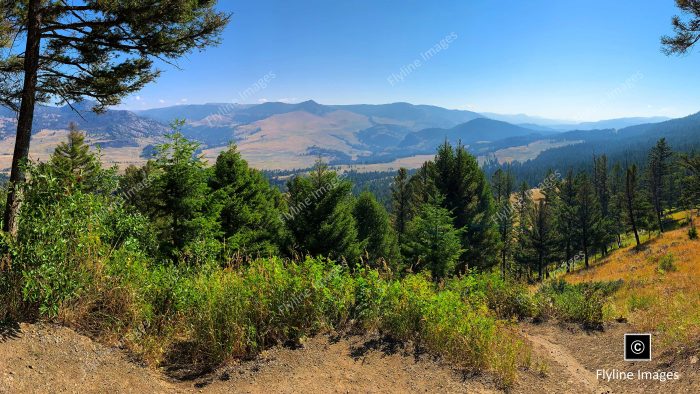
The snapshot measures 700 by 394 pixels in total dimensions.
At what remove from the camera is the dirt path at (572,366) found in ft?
20.6

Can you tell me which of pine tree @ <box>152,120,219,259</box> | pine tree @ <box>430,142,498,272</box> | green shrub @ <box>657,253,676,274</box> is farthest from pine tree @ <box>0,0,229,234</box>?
green shrub @ <box>657,253,676,274</box>

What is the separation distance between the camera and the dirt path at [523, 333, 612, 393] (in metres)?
6.27

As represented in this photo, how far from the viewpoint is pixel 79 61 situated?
835cm

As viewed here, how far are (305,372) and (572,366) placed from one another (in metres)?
5.53

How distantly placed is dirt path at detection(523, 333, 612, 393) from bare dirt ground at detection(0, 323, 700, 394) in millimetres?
33

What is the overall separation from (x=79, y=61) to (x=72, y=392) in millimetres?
7526

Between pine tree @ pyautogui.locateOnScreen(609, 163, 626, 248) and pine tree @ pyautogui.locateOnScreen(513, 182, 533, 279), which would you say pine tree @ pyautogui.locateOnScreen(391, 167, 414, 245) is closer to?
pine tree @ pyautogui.locateOnScreen(513, 182, 533, 279)

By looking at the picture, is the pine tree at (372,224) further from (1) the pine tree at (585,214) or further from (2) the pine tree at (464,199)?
(1) the pine tree at (585,214)

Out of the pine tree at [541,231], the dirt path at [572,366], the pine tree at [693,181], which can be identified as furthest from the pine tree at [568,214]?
the dirt path at [572,366]

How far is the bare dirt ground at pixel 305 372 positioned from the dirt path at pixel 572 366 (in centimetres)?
3

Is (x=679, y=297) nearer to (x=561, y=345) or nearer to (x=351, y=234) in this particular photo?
(x=561, y=345)

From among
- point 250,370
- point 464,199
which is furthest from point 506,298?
point 464,199

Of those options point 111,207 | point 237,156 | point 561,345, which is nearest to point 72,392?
point 111,207

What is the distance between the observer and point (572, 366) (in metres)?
7.21
